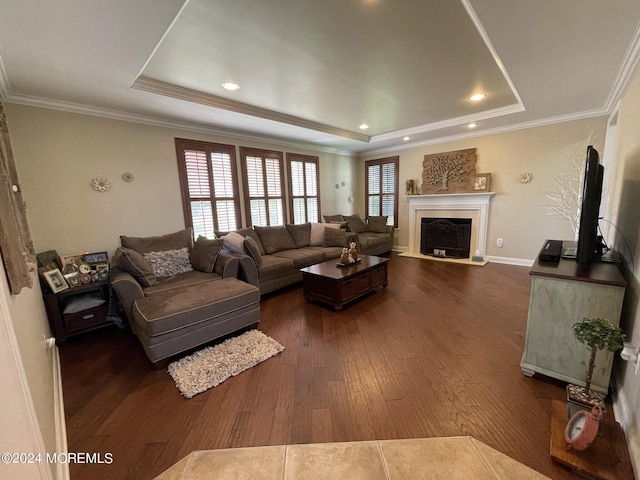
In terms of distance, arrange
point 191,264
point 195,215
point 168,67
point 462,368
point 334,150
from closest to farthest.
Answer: point 462,368, point 168,67, point 191,264, point 195,215, point 334,150

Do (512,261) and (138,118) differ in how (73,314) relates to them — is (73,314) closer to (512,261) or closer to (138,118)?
(138,118)

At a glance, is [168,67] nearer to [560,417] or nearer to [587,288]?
[587,288]

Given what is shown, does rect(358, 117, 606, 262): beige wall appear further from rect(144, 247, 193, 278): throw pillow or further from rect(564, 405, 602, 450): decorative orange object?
rect(144, 247, 193, 278): throw pillow

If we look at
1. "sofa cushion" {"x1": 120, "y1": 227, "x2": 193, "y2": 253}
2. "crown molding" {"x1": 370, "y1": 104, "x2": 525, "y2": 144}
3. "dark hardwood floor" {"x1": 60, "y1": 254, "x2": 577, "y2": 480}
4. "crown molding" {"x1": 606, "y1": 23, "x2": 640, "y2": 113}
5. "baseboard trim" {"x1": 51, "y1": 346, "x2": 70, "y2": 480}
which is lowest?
"dark hardwood floor" {"x1": 60, "y1": 254, "x2": 577, "y2": 480}

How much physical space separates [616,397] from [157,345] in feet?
10.3

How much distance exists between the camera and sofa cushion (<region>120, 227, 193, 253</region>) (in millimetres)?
3084

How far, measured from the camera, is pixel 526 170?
439 cm

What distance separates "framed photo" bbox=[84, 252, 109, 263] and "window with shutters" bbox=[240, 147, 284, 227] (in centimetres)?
211

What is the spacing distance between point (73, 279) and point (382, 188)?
227 inches

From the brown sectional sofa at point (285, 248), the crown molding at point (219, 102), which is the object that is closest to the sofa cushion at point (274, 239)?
the brown sectional sofa at point (285, 248)

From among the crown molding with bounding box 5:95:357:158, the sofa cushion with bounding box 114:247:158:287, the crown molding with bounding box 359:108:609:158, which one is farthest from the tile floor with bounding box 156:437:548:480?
the crown molding with bounding box 359:108:609:158

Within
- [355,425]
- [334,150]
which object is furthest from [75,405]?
[334,150]

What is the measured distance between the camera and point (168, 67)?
7.46ft

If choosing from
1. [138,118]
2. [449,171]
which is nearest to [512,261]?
[449,171]
